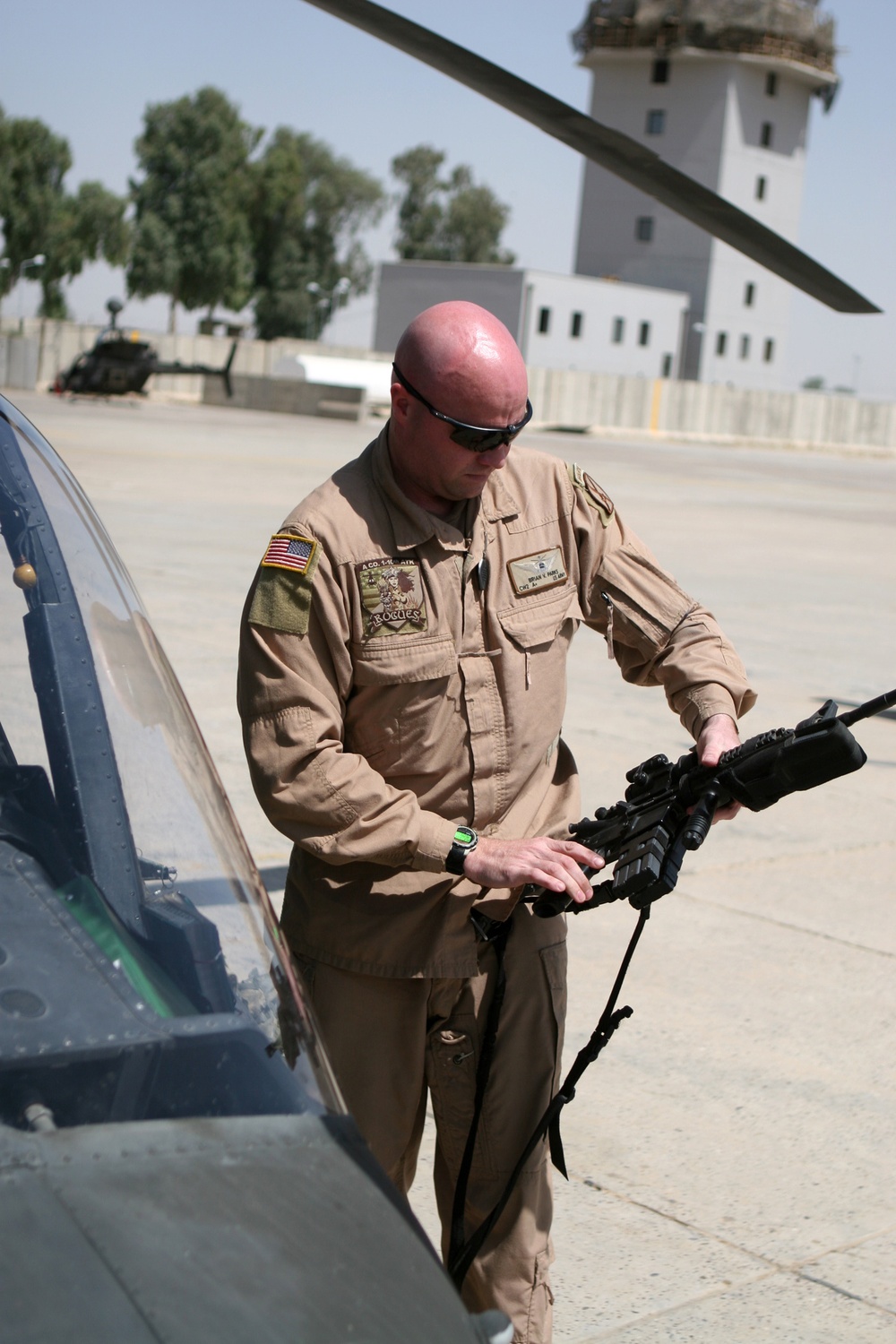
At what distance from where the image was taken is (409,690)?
2.38 m

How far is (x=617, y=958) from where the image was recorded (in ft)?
15.4

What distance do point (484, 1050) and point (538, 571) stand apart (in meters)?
0.79

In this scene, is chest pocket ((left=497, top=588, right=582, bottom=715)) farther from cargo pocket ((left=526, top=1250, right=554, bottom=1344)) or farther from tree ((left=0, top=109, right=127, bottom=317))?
tree ((left=0, top=109, right=127, bottom=317))

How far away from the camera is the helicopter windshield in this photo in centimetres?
162

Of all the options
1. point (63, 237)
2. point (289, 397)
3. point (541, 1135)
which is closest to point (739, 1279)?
point (541, 1135)

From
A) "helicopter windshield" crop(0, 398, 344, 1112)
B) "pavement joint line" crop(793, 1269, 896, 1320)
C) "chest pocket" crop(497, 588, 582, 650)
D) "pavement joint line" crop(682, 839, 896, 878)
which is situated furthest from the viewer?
"pavement joint line" crop(682, 839, 896, 878)

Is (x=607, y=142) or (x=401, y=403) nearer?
(x=401, y=403)

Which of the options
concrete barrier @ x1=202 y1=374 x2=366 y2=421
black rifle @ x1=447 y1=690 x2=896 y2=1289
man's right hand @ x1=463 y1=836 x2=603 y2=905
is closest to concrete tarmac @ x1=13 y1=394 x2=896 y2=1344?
black rifle @ x1=447 y1=690 x2=896 y2=1289

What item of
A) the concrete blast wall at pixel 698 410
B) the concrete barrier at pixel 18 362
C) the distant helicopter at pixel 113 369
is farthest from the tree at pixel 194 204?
the distant helicopter at pixel 113 369

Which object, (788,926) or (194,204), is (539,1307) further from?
(194,204)

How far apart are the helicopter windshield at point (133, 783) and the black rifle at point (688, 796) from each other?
60 cm

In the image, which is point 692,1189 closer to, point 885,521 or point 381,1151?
point 381,1151

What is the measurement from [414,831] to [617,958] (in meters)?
2.62

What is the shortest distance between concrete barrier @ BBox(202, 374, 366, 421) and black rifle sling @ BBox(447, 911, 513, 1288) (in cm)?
4155
